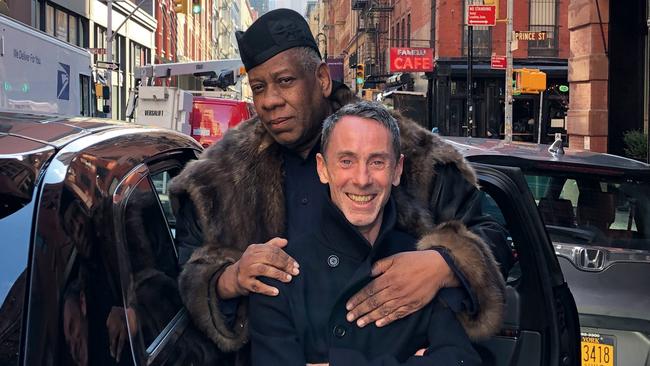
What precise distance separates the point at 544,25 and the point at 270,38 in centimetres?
3498

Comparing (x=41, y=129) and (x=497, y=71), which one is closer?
(x=41, y=129)

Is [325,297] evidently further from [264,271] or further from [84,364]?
[84,364]

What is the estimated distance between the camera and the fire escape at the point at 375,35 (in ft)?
162

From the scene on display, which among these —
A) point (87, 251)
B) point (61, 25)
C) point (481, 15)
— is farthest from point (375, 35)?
point (87, 251)

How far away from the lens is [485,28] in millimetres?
34750

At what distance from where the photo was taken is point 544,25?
35.5 metres

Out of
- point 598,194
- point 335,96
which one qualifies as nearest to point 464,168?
point 335,96

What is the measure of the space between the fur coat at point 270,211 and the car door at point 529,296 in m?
0.63

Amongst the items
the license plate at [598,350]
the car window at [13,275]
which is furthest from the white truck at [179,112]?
the car window at [13,275]

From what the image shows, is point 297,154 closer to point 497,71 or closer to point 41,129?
point 41,129

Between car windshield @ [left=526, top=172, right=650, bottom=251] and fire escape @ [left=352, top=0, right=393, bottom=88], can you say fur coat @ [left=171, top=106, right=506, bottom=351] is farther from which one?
fire escape @ [left=352, top=0, right=393, bottom=88]

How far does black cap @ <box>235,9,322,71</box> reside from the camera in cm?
265

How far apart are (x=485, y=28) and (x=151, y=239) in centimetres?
3381

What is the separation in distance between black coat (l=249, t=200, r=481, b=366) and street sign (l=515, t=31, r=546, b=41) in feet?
109
